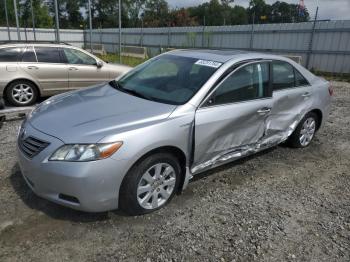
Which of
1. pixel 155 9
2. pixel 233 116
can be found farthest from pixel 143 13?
pixel 233 116

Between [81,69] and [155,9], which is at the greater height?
[155,9]

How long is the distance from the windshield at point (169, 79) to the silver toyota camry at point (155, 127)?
1 centimetres

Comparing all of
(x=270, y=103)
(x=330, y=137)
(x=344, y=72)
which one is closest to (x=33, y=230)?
(x=270, y=103)

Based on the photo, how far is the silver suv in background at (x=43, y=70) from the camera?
702 cm

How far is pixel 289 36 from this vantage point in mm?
16594

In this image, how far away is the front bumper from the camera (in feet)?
8.94

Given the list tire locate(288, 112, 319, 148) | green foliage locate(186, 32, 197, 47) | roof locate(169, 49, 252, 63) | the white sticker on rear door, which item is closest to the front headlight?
the white sticker on rear door

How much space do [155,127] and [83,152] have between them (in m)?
0.68

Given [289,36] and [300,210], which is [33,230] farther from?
[289,36]

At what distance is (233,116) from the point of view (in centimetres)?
371

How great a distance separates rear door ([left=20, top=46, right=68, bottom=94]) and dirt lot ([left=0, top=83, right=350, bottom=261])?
3.39 m

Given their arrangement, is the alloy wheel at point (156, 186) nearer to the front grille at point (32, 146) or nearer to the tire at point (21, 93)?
the front grille at point (32, 146)

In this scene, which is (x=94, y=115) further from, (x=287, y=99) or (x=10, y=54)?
(x=10, y=54)

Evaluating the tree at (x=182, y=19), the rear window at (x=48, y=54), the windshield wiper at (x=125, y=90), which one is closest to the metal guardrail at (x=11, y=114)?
the rear window at (x=48, y=54)
